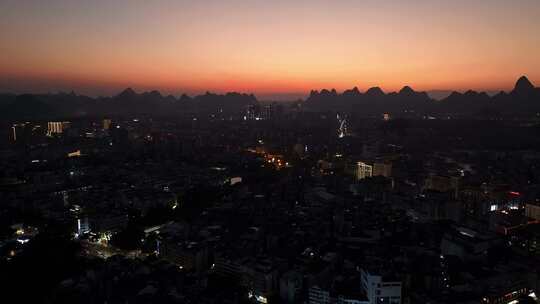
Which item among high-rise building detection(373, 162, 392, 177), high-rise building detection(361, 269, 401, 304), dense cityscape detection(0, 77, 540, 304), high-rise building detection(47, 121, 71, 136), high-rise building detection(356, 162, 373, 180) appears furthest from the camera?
high-rise building detection(47, 121, 71, 136)

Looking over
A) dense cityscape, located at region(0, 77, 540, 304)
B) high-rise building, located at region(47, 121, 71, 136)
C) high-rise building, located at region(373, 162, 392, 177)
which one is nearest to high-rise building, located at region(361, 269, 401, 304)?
dense cityscape, located at region(0, 77, 540, 304)

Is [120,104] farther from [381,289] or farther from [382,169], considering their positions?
[381,289]

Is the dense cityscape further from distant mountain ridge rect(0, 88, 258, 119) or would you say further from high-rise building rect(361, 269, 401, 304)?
distant mountain ridge rect(0, 88, 258, 119)

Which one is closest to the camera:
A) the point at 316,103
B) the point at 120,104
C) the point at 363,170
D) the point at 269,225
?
the point at 269,225

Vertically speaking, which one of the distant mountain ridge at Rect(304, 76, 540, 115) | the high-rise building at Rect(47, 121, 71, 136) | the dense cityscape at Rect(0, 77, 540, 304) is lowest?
the dense cityscape at Rect(0, 77, 540, 304)

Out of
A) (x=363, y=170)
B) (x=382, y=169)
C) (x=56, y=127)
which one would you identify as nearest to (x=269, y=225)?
(x=382, y=169)
